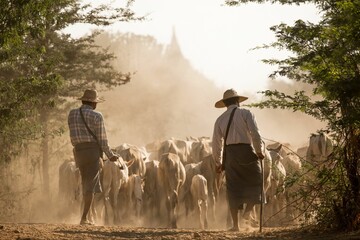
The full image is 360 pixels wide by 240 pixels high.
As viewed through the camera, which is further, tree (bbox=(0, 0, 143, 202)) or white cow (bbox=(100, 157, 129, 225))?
white cow (bbox=(100, 157, 129, 225))

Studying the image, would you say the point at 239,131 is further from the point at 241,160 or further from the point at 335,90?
the point at 335,90

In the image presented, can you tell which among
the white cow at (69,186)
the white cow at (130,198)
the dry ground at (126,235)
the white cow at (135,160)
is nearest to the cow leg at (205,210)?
the white cow at (130,198)

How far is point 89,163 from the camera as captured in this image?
11648 millimetres

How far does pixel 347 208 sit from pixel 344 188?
44 centimetres

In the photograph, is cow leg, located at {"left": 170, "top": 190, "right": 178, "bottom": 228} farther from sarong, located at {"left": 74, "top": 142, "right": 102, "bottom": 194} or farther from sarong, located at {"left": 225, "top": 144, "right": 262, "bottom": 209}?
sarong, located at {"left": 225, "top": 144, "right": 262, "bottom": 209}

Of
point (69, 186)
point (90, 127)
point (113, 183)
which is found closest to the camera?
point (90, 127)

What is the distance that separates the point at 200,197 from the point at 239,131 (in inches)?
204

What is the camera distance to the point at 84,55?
23.0 metres

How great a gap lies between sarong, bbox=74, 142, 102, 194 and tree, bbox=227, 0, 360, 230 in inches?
126

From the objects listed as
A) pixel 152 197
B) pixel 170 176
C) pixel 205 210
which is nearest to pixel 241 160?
pixel 170 176

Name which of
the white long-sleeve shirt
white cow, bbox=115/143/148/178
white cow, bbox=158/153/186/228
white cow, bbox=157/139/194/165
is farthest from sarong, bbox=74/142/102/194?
white cow, bbox=157/139/194/165

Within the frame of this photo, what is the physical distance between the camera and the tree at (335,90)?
7.39m

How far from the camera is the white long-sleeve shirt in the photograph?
424 inches

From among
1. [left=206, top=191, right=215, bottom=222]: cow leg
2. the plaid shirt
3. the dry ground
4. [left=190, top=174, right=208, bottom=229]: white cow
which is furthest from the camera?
[left=206, top=191, right=215, bottom=222]: cow leg
